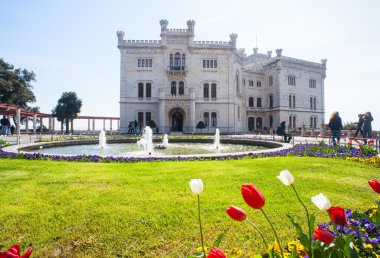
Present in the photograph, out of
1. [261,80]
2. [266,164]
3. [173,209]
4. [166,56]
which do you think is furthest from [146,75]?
[173,209]

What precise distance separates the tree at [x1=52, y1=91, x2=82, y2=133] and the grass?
4085 centimetres

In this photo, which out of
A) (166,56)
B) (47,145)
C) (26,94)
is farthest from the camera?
(26,94)

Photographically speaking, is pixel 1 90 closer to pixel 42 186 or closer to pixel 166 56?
pixel 166 56

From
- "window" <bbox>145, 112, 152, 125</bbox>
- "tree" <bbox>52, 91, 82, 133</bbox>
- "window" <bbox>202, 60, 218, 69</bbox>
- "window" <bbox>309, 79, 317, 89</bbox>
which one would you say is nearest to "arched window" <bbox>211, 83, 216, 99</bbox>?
"window" <bbox>202, 60, 218, 69</bbox>

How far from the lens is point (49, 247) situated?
3467 millimetres

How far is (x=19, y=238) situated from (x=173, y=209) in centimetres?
214

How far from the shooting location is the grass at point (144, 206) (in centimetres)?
353

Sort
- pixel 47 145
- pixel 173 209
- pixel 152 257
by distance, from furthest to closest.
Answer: pixel 47 145, pixel 173 209, pixel 152 257

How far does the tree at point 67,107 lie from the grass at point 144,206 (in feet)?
134

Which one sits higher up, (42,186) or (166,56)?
(166,56)

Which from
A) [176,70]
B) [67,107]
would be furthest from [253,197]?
[67,107]

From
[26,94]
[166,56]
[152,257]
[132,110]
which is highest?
[166,56]

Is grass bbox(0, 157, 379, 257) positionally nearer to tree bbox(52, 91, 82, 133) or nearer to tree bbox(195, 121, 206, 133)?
tree bbox(195, 121, 206, 133)

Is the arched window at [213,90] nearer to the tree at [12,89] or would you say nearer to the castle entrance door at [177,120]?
the castle entrance door at [177,120]
